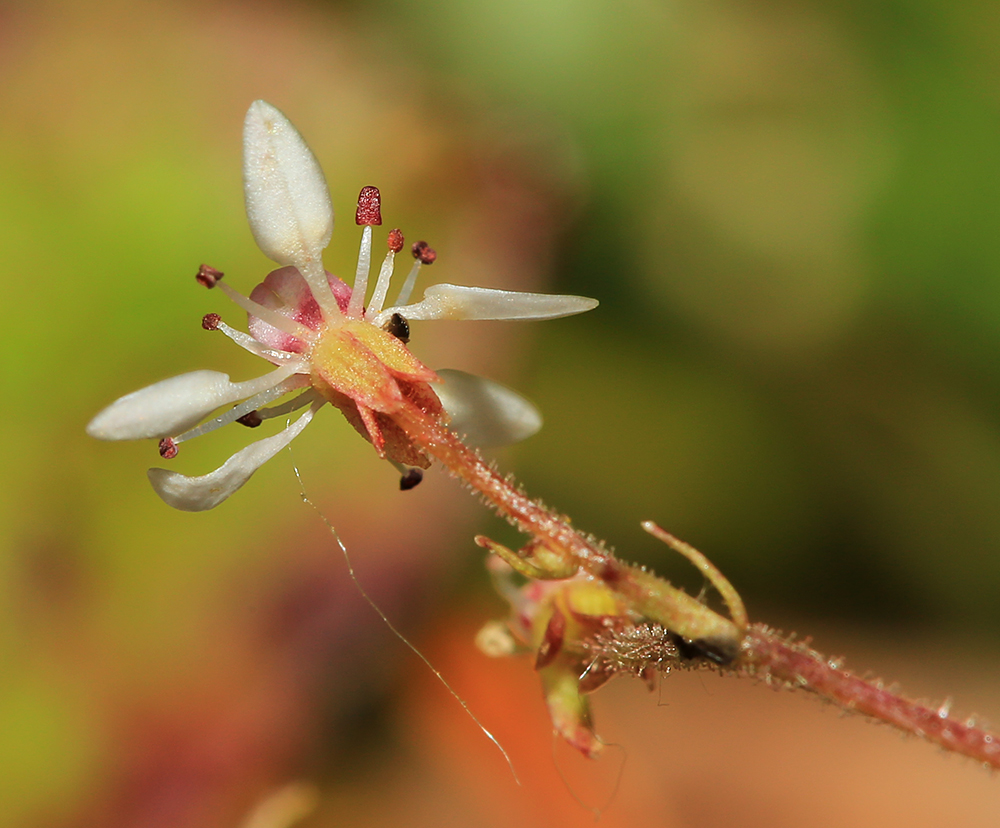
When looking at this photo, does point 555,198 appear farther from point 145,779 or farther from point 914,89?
point 145,779

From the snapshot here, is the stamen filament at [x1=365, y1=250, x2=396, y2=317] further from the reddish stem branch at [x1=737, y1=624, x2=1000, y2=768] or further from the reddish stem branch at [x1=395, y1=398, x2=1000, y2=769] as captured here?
the reddish stem branch at [x1=737, y1=624, x2=1000, y2=768]

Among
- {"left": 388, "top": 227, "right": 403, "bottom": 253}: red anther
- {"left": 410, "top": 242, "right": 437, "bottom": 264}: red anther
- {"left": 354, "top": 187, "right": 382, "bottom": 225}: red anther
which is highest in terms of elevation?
{"left": 354, "top": 187, "right": 382, "bottom": 225}: red anther

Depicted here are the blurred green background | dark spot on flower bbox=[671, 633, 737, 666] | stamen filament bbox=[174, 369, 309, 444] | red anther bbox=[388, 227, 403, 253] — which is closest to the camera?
dark spot on flower bbox=[671, 633, 737, 666]

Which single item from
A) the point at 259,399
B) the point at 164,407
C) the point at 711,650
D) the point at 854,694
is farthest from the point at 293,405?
the point at 854,694

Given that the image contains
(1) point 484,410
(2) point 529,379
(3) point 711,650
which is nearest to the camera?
(3) point 711,650

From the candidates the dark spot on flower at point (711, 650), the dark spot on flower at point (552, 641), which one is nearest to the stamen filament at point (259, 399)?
the dark spot on flower at point (552, 641)

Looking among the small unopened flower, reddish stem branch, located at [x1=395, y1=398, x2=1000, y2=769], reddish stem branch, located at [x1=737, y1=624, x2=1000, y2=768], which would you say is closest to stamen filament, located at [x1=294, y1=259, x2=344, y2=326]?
the small unopened flower

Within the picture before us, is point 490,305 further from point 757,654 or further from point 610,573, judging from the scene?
point 757,654
